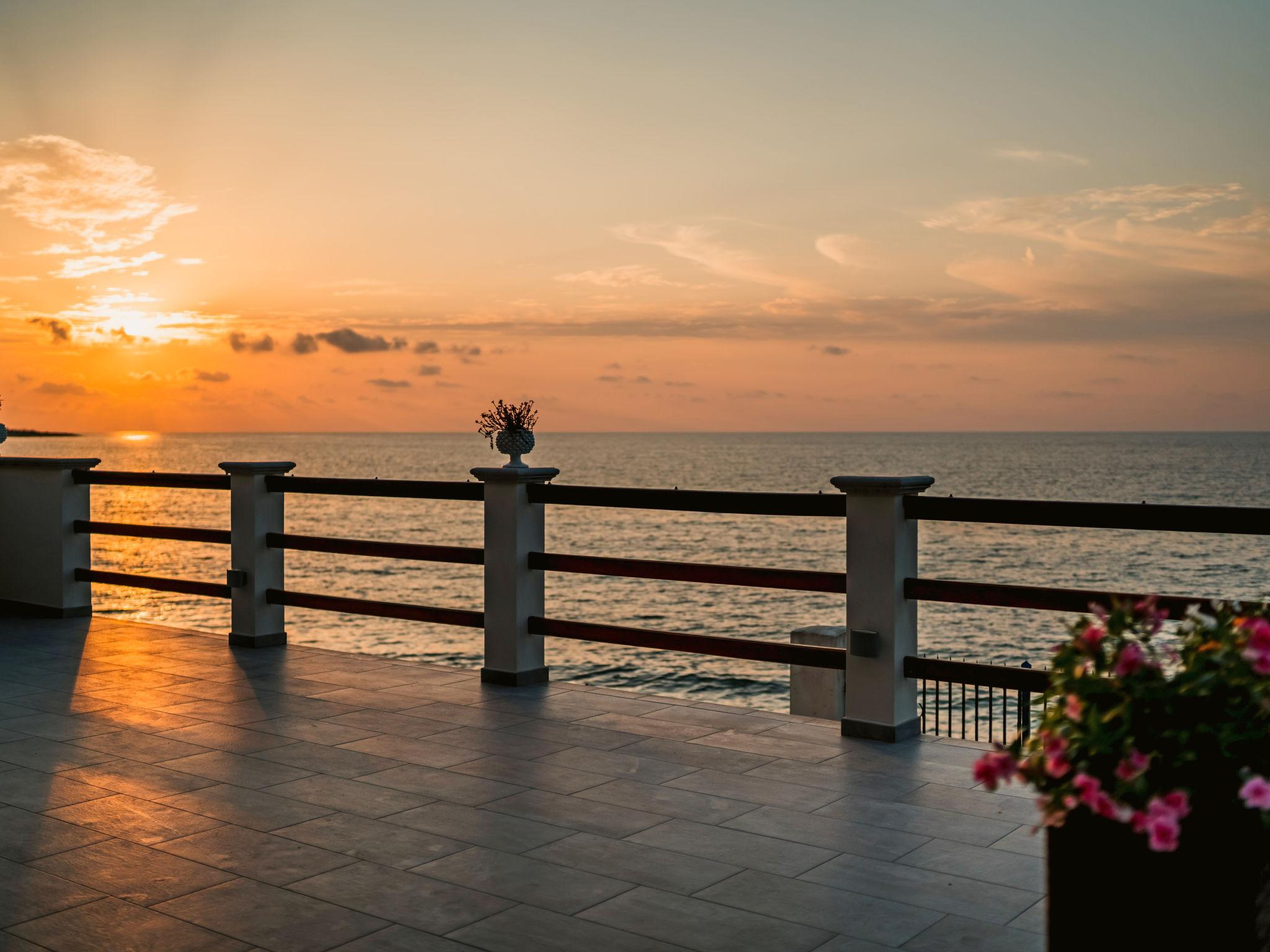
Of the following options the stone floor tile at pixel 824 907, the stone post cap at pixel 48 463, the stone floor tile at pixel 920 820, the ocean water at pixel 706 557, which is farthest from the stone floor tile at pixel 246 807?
the ocean water at pixel 706 557

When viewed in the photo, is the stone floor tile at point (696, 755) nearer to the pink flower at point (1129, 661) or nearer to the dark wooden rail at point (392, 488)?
the dark wooden rail at point (392, 488)

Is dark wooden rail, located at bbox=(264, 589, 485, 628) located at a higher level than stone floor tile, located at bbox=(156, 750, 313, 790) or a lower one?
higher

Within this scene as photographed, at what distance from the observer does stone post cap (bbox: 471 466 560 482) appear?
235 inches

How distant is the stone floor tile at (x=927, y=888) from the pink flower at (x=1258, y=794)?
1374mm

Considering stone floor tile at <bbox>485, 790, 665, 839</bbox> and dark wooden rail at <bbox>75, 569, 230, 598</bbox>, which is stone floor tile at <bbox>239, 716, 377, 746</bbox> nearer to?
stone floor tile at <bbox>485, 790, 665, 839</bbox>

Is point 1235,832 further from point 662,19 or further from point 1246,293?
point 1246,293

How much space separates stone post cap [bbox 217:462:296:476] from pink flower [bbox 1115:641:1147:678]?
576 cm

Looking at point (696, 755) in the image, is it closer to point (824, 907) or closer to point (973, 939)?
point (824, 907)

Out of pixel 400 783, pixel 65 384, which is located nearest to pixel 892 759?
pixel 400 783

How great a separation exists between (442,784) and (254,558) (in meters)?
3.29

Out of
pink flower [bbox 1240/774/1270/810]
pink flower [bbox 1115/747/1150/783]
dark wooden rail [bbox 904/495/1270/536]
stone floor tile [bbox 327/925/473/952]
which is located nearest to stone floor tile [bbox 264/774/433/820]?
stone floor tile [bbox 327/925/473/952]

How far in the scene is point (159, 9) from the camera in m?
11.1

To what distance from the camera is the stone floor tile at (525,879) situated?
3096 mm

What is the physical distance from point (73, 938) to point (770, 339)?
A: 167ft
